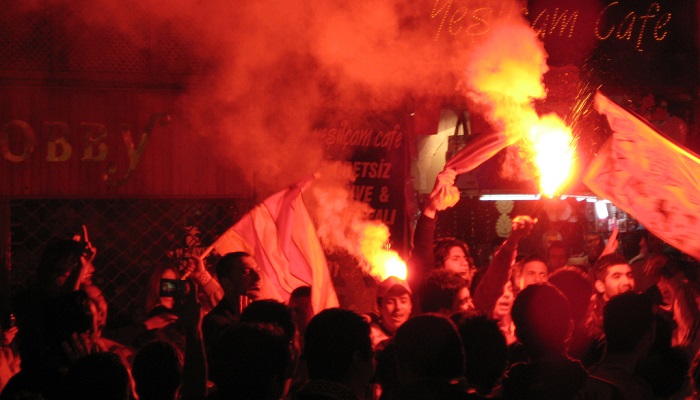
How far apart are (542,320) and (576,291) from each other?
4.76ft

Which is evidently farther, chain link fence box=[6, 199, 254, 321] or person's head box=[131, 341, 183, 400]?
chain link fence box=[6, 199, 254, 321]

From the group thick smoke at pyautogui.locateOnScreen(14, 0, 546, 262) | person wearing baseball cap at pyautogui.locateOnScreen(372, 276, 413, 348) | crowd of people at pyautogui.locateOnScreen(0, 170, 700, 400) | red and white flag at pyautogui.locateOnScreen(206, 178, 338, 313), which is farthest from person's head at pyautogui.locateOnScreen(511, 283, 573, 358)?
thick smoke at pyautogui.locateOnScreen(14, 0, 546, 262)

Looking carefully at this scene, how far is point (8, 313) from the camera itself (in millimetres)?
6266

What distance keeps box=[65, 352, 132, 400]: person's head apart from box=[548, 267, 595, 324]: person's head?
2696 millimetres

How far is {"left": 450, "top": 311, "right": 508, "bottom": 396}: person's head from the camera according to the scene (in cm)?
332

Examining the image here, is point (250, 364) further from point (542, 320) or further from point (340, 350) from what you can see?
point (542, 320)

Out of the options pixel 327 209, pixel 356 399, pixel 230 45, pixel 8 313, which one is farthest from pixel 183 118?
pixel 356 399

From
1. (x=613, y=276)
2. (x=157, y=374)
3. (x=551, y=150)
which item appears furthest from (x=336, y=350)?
(x=551, y=150)

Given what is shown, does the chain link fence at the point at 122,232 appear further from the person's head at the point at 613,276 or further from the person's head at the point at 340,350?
the person's head at the point at 340,350

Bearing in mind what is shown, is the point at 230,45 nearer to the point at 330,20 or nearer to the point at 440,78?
the point at 330,20

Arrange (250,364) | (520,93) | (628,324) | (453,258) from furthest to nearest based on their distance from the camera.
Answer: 1. (520,93)
2. (453,258)
3. (628,324)
4. (250,364)

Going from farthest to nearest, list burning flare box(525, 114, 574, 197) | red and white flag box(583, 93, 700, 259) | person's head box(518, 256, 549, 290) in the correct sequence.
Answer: burning flare box(525, 114, 574, 197) < person's head box(518, 256, 549, 290) < red and white flag box(583, 93, 700, 259)

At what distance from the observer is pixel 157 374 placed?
119 inches

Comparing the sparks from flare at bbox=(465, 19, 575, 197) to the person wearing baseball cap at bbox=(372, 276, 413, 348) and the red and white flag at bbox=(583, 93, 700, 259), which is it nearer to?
the red and white flag at bbox=(583, 93, 700, 259)
